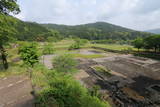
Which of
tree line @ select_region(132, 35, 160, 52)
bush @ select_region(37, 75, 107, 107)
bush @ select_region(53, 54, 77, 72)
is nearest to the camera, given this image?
bush @ select_region(37, 75, 107, 107)

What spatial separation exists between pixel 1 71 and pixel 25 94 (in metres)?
7.56

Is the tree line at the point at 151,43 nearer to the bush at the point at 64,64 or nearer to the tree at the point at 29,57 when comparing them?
the bush at the point at 64,64

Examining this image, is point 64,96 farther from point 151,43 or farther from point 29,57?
point 151,43

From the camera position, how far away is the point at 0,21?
364 inches

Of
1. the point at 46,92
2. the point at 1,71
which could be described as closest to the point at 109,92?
the point at 46,92

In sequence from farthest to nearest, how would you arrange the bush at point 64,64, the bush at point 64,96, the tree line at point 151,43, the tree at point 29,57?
the tree line at point 151,43, the tree at point 29,57, the bush at point 64,64, the bush at point 64,96

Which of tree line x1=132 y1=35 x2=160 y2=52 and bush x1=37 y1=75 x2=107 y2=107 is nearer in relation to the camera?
bush x1=37 y1=75 x2=107 y2=107

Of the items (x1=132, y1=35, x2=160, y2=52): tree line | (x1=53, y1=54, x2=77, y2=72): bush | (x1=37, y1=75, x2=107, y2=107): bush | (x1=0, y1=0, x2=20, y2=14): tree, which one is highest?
(x1=0, y1=0, x2=20, y2=14): tree

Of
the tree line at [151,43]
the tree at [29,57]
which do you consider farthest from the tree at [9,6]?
the tree line at [151,43]

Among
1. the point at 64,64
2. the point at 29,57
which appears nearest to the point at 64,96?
the point at 64,64

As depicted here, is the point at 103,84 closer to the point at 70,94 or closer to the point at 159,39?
the point at 70,94

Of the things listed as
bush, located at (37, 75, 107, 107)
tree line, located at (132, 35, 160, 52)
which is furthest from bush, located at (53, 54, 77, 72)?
tree line, located at (132, 35, 160, 52)

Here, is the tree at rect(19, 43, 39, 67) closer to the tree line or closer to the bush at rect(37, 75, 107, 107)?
the bush at rect(37, 75, 107, 107)

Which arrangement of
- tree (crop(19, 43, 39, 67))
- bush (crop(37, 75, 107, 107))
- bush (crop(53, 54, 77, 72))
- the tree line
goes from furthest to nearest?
the tree line
tree (crop(19, 43, 39, 67))
bush (crop(53, 54, 77, 72))
bush (crop(37, 75, 107, 107))
